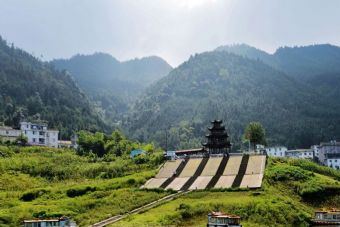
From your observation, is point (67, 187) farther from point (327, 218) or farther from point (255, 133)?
point (255, 133)

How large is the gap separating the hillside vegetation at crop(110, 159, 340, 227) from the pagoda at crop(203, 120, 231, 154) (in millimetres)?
17142

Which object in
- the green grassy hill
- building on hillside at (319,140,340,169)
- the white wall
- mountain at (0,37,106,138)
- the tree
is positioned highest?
mountain at (0,37,106,138)

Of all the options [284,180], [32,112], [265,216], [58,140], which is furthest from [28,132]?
[265,216]

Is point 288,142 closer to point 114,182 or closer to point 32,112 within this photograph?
point 32,112

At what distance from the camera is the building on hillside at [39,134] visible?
113312 millimetres

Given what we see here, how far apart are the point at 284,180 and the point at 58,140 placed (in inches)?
2728

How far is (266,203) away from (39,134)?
2810 inches

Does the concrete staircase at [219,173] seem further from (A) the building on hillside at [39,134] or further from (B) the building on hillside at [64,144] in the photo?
(B) the building on hillside at [64,144]

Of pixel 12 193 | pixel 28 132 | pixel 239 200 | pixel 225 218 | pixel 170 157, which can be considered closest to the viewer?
pixel 225 218

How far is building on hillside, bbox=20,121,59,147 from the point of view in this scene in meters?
113

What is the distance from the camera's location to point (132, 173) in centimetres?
7612

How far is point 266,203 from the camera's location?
54250mm

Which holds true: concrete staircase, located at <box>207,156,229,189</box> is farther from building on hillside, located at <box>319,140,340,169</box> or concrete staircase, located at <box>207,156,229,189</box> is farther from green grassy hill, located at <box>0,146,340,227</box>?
building on hillside, located at <box>319,140,340,169</box>

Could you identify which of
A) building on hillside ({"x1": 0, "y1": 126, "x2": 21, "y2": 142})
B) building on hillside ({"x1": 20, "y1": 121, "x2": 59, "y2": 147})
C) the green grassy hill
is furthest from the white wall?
building on hillside ({"x1": 0, "y1": 126, "x2": 21, "y2": 142})
